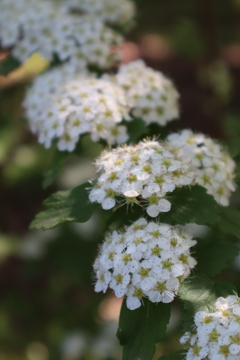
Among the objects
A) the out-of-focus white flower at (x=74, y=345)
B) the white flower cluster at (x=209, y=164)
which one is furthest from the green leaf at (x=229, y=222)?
the out-of-focus white flower at (x=74, y=345)

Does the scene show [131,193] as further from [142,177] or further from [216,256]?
[216,256]

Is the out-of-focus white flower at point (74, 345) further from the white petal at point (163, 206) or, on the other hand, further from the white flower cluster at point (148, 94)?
the white petal at point (163, 206)

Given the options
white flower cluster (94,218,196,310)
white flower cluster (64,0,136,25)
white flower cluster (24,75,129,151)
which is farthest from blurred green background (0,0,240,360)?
white flower cluster (94,218,196,310)

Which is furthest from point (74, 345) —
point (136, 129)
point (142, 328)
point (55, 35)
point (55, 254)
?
point (55, 35)

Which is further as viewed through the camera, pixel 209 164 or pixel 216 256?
pixel 209 164

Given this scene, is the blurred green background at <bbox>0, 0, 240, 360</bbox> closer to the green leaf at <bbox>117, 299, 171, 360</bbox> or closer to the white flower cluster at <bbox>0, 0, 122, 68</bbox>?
the white flower cluster at <bbox>0, 0, 122, 68</bbox>

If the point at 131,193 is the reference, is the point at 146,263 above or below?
below
